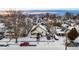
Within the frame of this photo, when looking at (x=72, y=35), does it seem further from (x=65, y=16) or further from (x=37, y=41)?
(x=37, y=41)

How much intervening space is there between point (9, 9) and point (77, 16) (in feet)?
2.35

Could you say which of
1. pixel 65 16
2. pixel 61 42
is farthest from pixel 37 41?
pixel 65 16

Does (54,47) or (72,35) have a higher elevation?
(72,35)

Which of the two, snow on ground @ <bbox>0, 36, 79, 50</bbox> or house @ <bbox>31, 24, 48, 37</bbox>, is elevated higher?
house @ <bbox>31, 24, 48, 37</bbox>

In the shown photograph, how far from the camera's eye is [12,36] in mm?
1984

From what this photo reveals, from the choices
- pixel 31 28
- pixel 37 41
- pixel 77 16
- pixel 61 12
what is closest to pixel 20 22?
pixel 31 28

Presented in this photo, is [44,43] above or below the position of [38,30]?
below

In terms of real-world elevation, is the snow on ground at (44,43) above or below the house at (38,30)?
below
